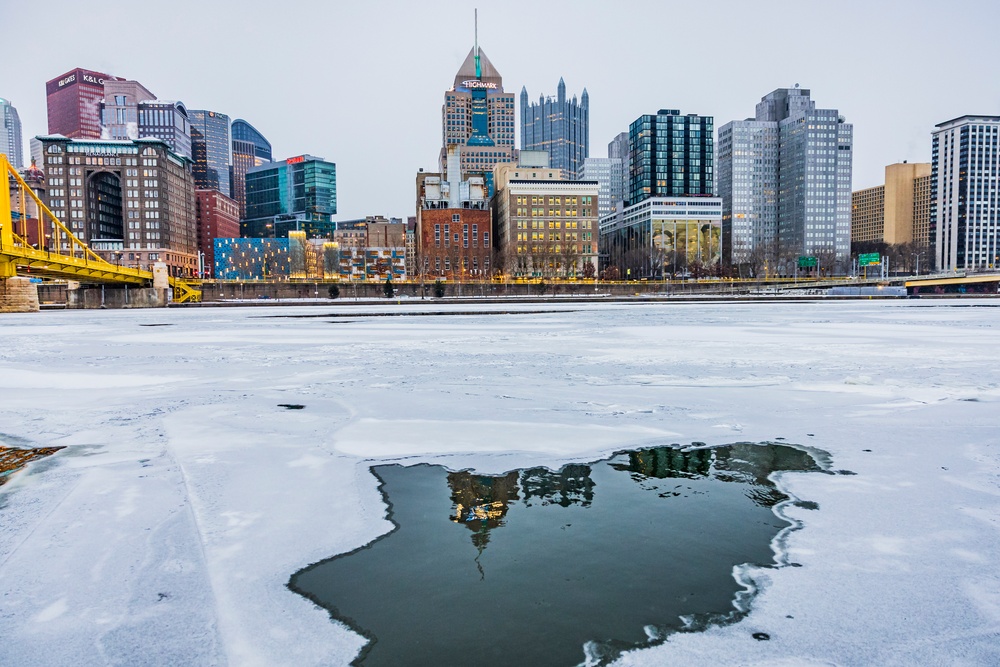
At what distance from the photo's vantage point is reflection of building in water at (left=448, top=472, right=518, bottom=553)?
176 inches

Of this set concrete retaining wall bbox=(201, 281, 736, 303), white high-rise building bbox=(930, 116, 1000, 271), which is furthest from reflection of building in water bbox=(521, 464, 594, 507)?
white high-rise building bbox=(930, 116, 1000, 271)

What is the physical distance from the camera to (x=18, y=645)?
9.74 ft

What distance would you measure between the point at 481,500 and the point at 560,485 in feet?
2.53

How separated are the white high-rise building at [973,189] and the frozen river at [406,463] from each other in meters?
224

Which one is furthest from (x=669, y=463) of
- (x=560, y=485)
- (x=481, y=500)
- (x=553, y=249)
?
(x=553, y=249)

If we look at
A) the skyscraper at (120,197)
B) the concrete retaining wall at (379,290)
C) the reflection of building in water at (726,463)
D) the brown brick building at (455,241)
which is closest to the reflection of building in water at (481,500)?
the reflection of building in water at (726,463)

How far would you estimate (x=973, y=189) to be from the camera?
7470 inches

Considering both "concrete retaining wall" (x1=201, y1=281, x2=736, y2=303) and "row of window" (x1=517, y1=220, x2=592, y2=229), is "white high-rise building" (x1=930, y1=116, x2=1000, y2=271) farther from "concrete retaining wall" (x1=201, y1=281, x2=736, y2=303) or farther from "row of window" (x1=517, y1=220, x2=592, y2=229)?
"concrete retaining wall" (x1=201, y1=281, x2=736, y2=303)

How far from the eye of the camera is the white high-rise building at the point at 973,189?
616 ft

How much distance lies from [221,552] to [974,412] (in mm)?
8699

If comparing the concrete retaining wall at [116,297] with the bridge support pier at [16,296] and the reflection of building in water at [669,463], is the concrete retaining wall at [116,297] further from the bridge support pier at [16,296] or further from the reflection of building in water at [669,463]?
the reflection of building in water at [669,463]

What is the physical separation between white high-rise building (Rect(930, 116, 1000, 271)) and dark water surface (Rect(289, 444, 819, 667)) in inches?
9004

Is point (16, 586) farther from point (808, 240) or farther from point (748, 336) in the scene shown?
point (808, 240)

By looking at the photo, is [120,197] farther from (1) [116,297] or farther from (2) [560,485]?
(2) [560,485]
